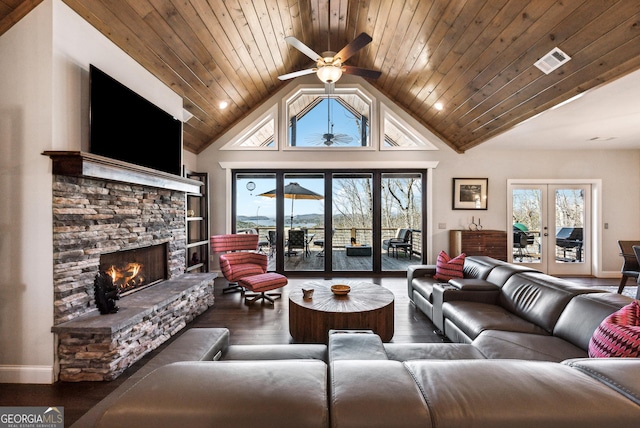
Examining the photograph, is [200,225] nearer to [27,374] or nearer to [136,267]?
[136,267]

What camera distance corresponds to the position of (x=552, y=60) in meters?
3.00

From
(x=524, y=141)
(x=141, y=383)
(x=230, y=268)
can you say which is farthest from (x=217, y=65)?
(x=524, y=141)

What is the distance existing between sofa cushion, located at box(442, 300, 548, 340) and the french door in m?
4.02

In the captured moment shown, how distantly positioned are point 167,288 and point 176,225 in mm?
1052

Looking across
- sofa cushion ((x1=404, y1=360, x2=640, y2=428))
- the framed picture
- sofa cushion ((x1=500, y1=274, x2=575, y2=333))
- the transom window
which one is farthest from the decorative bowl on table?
the framed picture

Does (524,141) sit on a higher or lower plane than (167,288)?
higher

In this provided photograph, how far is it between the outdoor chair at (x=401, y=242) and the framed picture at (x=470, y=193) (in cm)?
114

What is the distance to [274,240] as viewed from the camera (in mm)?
6062

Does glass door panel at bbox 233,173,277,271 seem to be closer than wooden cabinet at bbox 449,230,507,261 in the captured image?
No

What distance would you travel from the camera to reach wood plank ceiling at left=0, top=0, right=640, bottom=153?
2.62m

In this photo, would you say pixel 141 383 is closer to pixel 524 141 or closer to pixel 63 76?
pixel 63 76

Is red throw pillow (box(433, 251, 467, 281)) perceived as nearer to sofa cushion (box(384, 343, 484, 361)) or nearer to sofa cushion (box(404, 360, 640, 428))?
sofa cushion (box(384, 343, 484, 361))

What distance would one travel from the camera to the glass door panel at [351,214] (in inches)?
237

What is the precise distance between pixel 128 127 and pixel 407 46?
3839 millimetres
